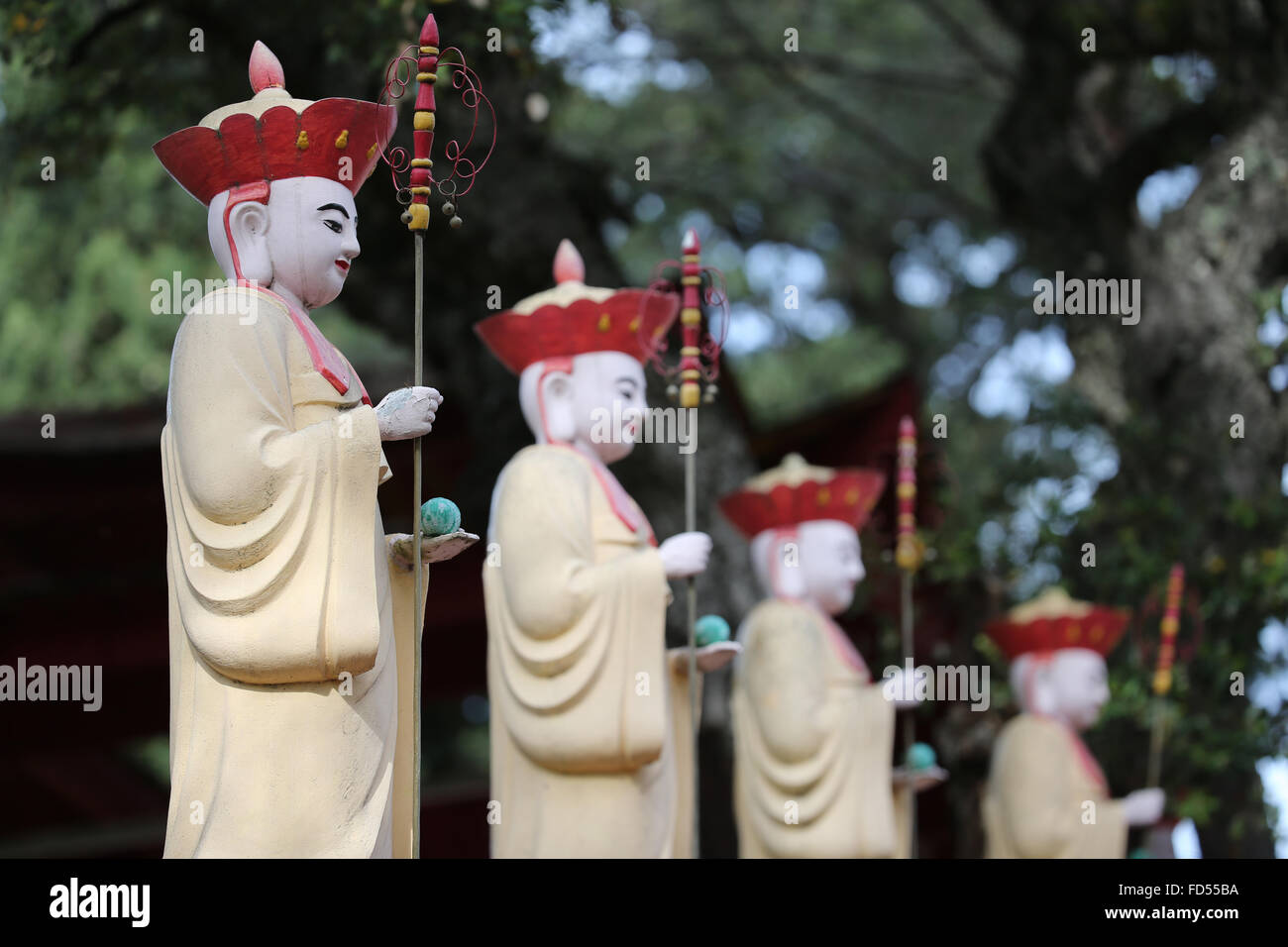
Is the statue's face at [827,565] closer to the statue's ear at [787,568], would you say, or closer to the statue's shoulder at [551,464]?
the statue's ear at [787,568]

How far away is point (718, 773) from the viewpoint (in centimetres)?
919

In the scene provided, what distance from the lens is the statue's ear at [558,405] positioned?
21.1 feet

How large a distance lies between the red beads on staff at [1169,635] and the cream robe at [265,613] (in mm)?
5293

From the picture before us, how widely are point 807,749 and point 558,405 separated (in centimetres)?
165

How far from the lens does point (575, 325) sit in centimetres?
645

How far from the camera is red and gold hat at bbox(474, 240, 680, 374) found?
6.45m

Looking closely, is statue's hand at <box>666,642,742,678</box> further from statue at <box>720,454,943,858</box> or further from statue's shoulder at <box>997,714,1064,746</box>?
statue's shoulder at <box>997,714,1064,746</box>

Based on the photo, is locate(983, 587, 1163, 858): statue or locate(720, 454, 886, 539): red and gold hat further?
locate(983, 587, 1163, 858): statue

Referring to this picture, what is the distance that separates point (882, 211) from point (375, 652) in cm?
1054

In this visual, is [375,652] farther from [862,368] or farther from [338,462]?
[862,368]

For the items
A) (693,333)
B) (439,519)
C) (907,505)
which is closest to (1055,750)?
(907,505)

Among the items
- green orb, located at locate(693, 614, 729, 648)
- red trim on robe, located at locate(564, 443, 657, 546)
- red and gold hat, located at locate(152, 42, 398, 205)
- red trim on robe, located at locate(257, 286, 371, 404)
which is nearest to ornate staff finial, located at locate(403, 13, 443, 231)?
red and gold hat, located at locate(152, 42, 398, 205)

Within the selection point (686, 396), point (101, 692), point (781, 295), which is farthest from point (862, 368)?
point (686, 396)

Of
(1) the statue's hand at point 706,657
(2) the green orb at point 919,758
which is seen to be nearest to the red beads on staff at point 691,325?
(1) the statue's hand at point 706,657
